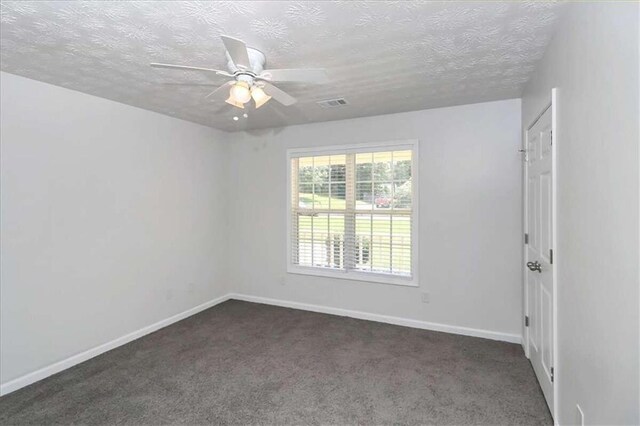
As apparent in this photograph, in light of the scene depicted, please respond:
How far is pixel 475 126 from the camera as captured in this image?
11.4 feet

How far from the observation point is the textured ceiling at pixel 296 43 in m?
1.74

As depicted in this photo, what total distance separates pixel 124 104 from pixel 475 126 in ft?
12.1

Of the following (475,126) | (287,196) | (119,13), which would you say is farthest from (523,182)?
(119,13)

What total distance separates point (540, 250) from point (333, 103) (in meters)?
2.29

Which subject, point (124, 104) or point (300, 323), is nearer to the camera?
point (124, 104)

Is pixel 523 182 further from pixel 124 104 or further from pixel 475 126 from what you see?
pixel 124 104

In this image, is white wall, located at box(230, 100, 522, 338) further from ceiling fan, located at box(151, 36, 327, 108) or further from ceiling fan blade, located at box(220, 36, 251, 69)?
ceiling fan blade, located at box(220, 36, 251, 69)

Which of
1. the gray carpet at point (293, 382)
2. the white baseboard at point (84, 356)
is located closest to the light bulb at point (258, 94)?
the gray carpet at point (293, 382)

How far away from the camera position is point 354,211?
13.5 ft

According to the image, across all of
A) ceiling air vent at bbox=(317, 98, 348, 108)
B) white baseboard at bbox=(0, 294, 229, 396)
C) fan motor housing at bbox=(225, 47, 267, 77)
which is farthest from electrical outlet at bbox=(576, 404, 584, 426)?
white baseboard at bbox=(0, 294, 229, 396)

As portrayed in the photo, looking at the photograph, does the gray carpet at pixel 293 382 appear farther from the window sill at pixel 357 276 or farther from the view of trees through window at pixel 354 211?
the view of trees through window at pixel 354 211

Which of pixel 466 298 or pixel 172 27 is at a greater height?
pixel 172 27

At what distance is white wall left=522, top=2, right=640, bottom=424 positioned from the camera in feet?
3.67

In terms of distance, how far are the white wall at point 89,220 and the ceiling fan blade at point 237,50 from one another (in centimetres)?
204
